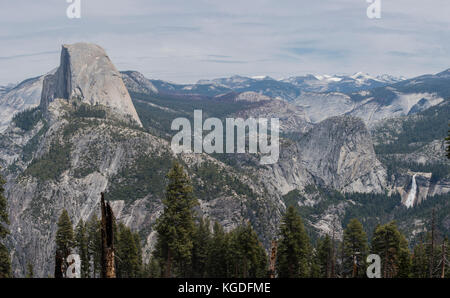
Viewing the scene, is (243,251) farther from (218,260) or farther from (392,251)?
(392,251)

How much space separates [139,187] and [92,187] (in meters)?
18.2

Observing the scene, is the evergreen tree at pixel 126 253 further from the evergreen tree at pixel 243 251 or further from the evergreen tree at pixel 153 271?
the evergreen tree at pixel 243 251

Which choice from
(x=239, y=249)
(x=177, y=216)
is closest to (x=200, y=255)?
(x=239, y=249)

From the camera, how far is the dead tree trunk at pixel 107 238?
17.2 metres

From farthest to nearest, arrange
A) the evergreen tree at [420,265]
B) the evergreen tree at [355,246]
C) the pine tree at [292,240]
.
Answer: the evergreen tree at [355,246] → the evergreen tree at [420,265] → the pine tree at [292,240]

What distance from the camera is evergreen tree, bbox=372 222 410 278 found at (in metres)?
53.8

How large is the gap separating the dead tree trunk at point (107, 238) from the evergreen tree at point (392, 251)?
140 feet

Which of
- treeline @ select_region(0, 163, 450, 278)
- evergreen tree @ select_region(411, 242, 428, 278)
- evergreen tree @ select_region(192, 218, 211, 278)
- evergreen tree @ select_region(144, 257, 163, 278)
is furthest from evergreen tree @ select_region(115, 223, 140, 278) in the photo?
evergreen tree @ select_region(411, 242, 428, 278)

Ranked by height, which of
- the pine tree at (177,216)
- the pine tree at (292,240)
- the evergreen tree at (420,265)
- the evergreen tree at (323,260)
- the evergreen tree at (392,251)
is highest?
the pine tree at (177,216)

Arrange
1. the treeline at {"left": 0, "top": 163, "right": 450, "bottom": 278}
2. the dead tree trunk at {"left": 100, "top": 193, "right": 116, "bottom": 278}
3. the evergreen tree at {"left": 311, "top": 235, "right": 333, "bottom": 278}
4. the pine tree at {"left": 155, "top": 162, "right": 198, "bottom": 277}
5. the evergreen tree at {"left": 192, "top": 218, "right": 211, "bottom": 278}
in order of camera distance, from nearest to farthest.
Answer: the dead tree trunk at {"left": 100, "top": 193, "right": 116, "bottom": 278} → the pine tree at {"left": 155, "top": 162, "right": 198, "bottom": 277} → the treeline at {"left": 0, "top": 163, "right": 450, "bottom": 278} → the evergreen tree at {"left": 192, "top": 218, "right": 211, "bottom": 278} → the evergreen tree at {"left": 311, "top": 235, "right": 333, "bottom": 278}

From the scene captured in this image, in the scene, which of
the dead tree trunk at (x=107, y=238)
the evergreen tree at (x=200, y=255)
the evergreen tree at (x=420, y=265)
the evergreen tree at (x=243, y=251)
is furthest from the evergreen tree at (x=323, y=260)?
the dead tree trunk at (x=107, y=238)

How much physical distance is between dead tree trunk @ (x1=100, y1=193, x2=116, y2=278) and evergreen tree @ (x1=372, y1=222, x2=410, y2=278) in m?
42.7

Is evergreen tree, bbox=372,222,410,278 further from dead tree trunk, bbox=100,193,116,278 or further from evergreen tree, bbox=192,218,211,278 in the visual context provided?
dead tree trunk, bbox=100,193,116,278

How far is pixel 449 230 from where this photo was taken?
632 feet
